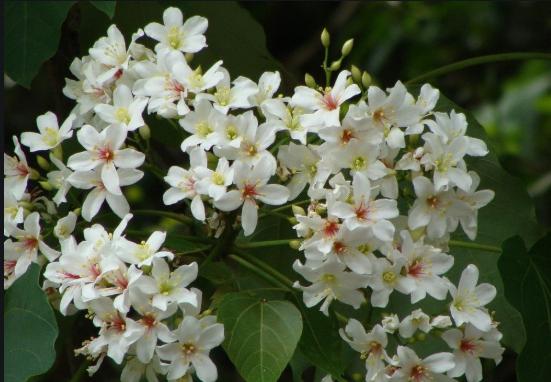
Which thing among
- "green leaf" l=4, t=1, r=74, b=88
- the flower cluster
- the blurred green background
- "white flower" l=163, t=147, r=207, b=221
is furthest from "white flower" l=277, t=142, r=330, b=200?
the blurred green background

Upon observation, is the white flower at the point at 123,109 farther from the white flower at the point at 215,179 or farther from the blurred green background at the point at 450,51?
the blurred green background at the point at 450,51

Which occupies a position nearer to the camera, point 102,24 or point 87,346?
point 87,346

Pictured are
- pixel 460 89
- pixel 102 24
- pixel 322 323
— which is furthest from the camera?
pixel 460 89

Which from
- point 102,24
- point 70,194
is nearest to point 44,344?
point 70,194

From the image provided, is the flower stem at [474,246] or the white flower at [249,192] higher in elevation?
the white flower at [249,192]

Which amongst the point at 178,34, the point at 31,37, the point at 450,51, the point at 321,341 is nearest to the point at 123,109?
the point at 178,34

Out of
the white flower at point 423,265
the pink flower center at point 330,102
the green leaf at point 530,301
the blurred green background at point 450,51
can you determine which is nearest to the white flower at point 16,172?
the pink flower center at point 330,102

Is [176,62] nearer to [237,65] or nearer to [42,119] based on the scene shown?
[42,119]
